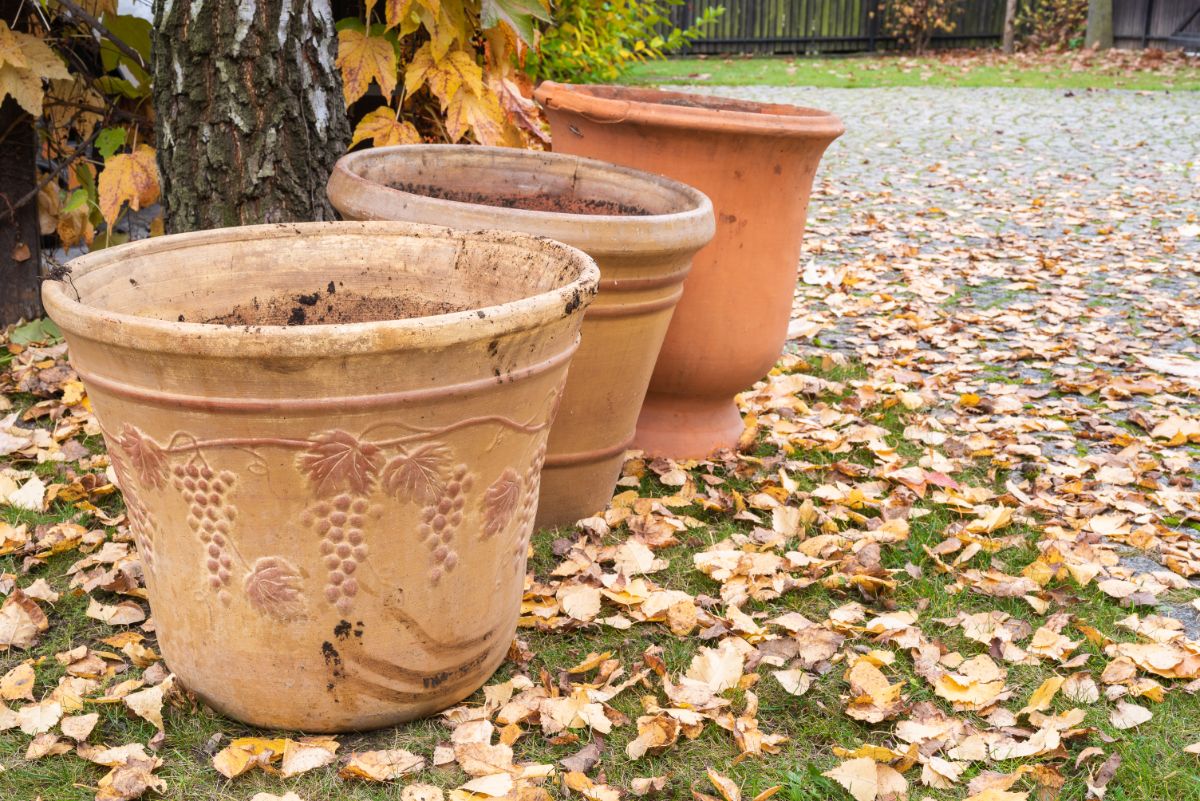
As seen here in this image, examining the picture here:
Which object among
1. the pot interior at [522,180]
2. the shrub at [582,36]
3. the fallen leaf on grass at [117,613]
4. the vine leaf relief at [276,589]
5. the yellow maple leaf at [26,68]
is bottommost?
the fallen leaf on grass at [117,613]

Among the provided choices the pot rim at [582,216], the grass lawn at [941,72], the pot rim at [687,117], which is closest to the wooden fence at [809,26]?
the grass lawn at [941,72]

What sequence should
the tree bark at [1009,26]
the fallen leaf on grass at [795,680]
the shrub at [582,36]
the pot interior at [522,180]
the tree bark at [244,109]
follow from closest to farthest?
the fallen leaf on grass at [795,680], the tree bark at [244,109], the pot interior at [522,180], the shrub at [582,36], the tree bark at [1009,26]

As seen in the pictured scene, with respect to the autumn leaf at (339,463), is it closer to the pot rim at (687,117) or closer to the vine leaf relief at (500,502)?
the vine leaf relief at (500,502)

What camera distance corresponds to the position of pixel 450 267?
7.11 feet

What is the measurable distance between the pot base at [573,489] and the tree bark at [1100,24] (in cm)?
1693

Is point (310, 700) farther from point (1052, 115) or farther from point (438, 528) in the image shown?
point (1052, 115)

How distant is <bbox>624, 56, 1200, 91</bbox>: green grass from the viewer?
12.9 m

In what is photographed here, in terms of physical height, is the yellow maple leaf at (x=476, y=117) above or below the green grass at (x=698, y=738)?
above

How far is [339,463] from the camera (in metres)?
1.62

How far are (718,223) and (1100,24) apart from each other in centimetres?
1658

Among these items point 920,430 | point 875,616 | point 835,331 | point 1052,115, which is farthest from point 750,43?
point 875,616

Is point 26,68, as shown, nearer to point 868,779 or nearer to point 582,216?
point 582,216

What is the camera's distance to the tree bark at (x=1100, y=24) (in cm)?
1670

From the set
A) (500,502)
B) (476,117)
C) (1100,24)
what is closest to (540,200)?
(476,117)
